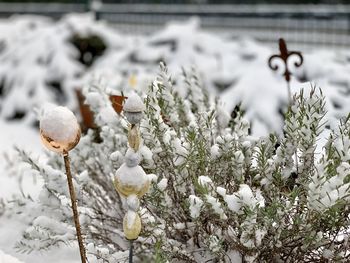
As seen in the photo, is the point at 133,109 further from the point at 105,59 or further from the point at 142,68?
the point at 105,59

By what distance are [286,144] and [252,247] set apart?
40cm

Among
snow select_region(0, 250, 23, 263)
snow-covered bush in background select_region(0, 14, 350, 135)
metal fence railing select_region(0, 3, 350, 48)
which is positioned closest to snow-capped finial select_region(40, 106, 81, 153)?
snow select_region(0, 250, 23, 263)

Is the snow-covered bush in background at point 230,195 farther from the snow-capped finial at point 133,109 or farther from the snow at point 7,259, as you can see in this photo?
the snow-capped finial at point 133,109

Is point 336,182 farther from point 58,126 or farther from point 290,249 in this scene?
point 58,126

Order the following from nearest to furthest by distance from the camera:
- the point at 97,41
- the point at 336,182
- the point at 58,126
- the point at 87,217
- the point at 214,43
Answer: the point at 336,182
the point at 58,126
the point at 87,217
the point at 214,43
the point at 97,41

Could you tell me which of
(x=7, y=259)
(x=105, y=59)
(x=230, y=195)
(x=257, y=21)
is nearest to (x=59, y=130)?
(x=230, y=195)

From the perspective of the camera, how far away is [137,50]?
298 inches

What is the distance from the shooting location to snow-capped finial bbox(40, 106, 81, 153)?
2020 mm

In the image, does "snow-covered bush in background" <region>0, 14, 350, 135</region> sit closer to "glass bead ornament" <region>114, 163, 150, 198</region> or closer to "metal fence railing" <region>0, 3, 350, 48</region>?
"metal fence railing" <region>0, 3, 350, 48</region>

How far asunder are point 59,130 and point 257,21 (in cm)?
864

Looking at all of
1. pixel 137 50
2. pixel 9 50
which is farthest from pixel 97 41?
pixel 9 50

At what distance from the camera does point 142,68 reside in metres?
7.16

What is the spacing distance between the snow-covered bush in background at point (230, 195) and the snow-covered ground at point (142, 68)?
2374 millimetres

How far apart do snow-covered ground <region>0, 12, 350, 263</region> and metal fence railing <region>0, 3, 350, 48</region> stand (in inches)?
69.8
